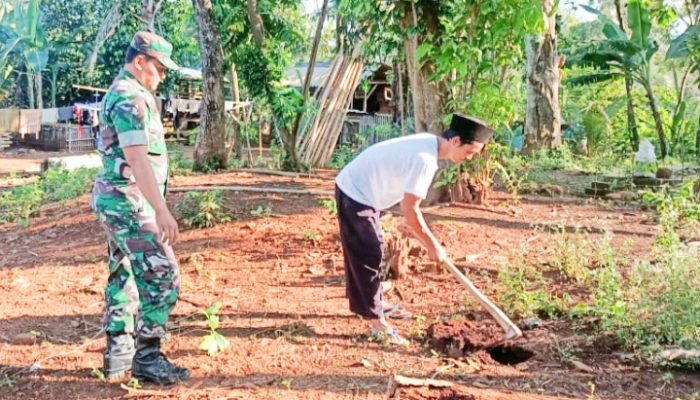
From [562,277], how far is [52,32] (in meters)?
27.0

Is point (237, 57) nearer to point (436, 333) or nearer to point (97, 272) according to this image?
point (97, 272)

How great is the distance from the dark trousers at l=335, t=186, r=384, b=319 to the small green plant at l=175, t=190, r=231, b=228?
3203 mm

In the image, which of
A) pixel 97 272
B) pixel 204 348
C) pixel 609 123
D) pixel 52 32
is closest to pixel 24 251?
pixel 97 272

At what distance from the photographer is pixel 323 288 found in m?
5.45

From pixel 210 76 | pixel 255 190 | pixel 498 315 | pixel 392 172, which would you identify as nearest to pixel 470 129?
pixel 392 172

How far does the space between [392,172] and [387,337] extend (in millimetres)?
1060

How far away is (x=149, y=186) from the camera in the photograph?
3221 millimetres

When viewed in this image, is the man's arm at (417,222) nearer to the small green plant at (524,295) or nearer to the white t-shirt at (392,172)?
the white t-shirt at (392,172)

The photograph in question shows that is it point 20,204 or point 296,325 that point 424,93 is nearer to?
point 296,325

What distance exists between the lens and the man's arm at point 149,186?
3225 millimetres

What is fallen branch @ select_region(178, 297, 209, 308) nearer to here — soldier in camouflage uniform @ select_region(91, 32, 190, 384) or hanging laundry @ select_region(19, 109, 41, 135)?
soldier in camouflage uniform @ select_region(91, 32, 190, 384)

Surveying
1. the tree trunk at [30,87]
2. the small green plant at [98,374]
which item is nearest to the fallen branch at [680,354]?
the small green plant at [98,374]

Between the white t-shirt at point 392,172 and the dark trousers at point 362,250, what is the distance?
0.07 meters

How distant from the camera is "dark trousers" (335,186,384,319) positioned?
4.14 m
